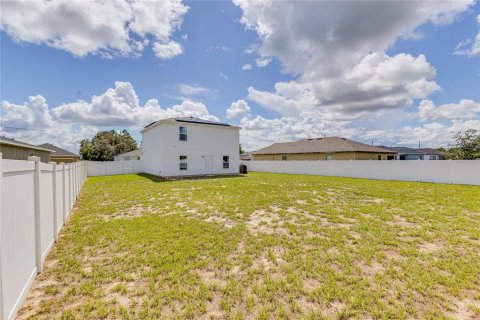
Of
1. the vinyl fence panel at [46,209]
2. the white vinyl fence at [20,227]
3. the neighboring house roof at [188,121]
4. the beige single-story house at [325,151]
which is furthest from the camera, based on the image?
the beige single-story house at [325,151]

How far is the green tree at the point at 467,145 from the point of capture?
802 inches

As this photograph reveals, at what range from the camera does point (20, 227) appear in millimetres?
2441

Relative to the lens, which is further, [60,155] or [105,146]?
[105,146]

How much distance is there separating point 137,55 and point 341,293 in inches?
621

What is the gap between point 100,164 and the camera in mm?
21547

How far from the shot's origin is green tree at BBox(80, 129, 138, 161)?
146 feet

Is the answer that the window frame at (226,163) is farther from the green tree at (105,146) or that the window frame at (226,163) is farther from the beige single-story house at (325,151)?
the green tree at (105,146)

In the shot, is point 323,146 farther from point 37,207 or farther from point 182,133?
point 37,207

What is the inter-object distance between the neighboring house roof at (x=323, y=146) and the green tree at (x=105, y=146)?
1252 inches

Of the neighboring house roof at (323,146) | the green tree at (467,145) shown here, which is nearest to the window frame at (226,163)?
the neighboring house roof at (323,146)

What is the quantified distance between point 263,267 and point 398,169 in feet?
56.1

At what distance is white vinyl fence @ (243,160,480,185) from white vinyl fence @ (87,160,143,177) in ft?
51.4

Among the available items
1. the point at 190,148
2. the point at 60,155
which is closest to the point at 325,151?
the point at 190,148

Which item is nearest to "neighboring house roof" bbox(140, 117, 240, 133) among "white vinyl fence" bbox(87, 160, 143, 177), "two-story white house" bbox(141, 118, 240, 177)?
"two-story white house" bbox(141, 118, 240, 177)
